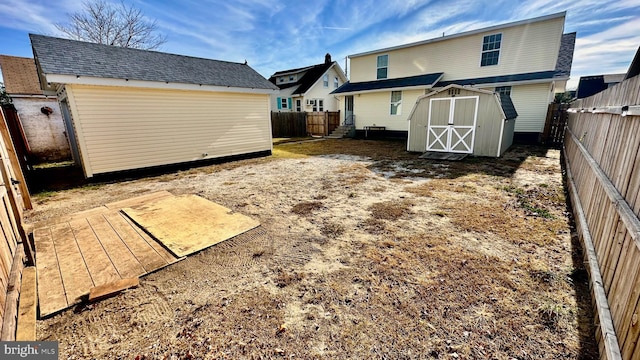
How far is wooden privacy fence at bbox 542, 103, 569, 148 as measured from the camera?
12039 mm

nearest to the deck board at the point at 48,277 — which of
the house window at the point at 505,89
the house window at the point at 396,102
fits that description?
the house window at the point at 396,102

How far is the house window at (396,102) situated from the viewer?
52.8ft

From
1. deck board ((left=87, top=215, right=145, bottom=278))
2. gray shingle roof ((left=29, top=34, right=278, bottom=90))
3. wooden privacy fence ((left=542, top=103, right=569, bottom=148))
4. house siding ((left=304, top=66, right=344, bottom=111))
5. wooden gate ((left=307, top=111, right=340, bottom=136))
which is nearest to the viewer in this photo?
deck board ((left=87, top=215, right=145, bottom=278))

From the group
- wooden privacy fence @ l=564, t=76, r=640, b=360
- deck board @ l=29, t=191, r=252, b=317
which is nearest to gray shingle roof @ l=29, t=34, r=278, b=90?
deck board @ l=29, t=191, r=252, b=317

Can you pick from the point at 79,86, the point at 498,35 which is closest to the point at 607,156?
the point at 79,86

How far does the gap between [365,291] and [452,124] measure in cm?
942

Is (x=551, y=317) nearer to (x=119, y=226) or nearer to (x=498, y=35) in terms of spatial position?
(x=119, y=226)

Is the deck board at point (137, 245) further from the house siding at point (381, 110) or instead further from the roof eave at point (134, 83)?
the house siding at point (381, 110)

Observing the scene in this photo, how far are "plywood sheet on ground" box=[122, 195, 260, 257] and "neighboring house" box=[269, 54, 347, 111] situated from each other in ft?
61.3

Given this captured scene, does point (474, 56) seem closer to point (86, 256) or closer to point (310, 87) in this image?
point (310, 87)

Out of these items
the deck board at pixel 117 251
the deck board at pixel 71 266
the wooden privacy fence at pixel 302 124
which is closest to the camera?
the deck board at pixel 71 266

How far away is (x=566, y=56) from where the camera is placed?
47.7 ft

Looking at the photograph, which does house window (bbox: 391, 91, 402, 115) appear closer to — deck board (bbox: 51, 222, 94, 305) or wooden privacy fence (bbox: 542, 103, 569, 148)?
wooden privacy fence (bbox: 542, 103, 569, 148)

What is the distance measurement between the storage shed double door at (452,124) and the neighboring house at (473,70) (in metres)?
4.95
